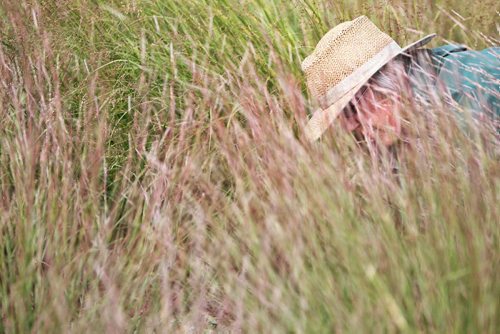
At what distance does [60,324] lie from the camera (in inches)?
84.6

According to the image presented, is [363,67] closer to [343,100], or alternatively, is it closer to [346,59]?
[346,59]

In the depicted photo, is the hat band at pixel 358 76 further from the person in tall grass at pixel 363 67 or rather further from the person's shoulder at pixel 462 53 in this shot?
the person's shoulder at pixel 462 53

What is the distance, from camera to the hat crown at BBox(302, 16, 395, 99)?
11.0 ft

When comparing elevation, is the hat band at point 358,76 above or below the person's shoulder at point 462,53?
above

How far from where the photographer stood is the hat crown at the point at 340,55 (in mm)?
3344

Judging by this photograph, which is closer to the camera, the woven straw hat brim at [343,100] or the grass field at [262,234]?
the grass field at [262,234]

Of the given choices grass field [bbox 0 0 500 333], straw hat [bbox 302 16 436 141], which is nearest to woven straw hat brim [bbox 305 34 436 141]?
straw hat [bbox 302 16 436 141]

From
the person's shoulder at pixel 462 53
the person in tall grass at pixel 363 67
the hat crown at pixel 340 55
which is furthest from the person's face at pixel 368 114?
the person's shoulder at pixel 462 53

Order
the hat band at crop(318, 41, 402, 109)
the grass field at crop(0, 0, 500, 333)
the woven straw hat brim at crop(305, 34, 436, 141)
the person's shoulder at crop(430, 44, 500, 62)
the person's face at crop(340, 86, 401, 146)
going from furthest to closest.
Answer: the hat band at crop(318, 41, 402, 109) → the person's shoulder at crop(430, 44, 500, 62) → the woven straw hat brim at crop(305, 34, 436, 141) → the person's face at crop(340, 86, 401, 146) → the grass field at crop(0, 0, 500, 333)

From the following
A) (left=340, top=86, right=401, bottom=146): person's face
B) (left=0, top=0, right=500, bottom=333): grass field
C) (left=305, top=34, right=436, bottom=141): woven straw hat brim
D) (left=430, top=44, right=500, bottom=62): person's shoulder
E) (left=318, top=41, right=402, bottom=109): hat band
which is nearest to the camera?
(left=0, top=0, right=500, bottom=333): grass field

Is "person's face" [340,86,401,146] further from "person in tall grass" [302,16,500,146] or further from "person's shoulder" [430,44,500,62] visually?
"person's shoulder" [430,44,500,62]

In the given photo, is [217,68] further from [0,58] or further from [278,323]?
[278,323]

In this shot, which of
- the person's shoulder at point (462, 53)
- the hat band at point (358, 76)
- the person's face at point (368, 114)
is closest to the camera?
the person's face at point (368, 114)

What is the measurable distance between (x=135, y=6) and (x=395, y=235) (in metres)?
1.92
